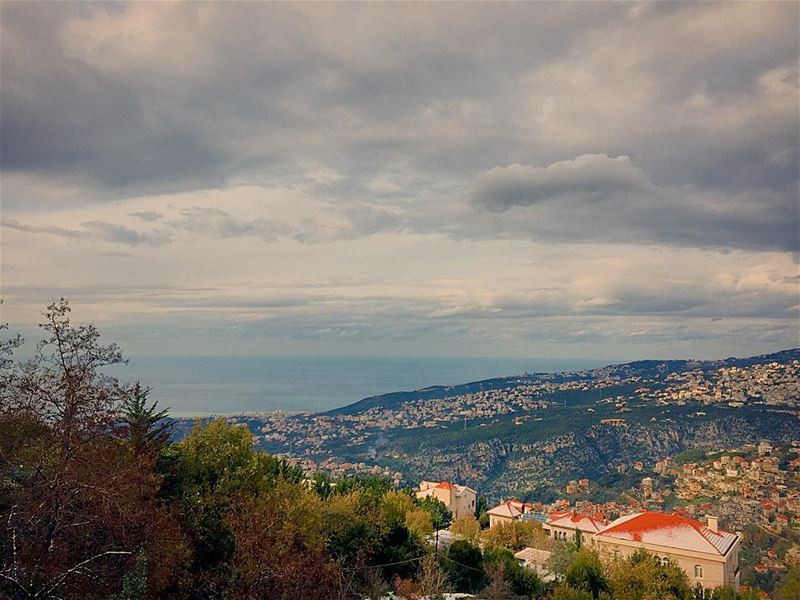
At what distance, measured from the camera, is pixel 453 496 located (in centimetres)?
4991

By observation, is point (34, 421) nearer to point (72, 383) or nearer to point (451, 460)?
point (72, 383)

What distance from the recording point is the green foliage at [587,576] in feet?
80.7

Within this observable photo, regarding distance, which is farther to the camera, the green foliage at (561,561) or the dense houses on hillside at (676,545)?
the dense houses on hillside at (676,545)

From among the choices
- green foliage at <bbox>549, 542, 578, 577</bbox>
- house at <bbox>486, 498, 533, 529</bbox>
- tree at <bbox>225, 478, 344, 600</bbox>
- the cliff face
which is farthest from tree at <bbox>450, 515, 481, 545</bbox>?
the cliff face

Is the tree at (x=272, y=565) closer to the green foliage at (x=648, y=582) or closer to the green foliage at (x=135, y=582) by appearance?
the green foliage at (x=135, y=582)

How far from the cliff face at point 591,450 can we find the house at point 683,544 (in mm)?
41472

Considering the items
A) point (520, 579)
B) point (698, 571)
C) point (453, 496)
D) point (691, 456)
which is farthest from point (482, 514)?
point (691, 456)

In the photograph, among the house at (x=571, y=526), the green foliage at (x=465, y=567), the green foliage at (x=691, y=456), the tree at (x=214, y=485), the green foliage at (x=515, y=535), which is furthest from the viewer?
the green foliage at (x=691, y=456)

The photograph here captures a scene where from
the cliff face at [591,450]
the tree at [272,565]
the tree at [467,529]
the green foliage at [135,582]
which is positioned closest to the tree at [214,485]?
the tree at [272,565]

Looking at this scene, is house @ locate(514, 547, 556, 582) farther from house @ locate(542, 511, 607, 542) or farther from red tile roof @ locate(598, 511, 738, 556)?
house @ locate(542, 511, 607, 542)

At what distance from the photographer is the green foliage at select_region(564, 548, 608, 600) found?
2461cm

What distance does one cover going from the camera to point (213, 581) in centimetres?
1227

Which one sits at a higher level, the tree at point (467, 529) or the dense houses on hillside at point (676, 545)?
the tree at point (467, 529)

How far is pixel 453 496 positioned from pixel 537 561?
18.6 m
